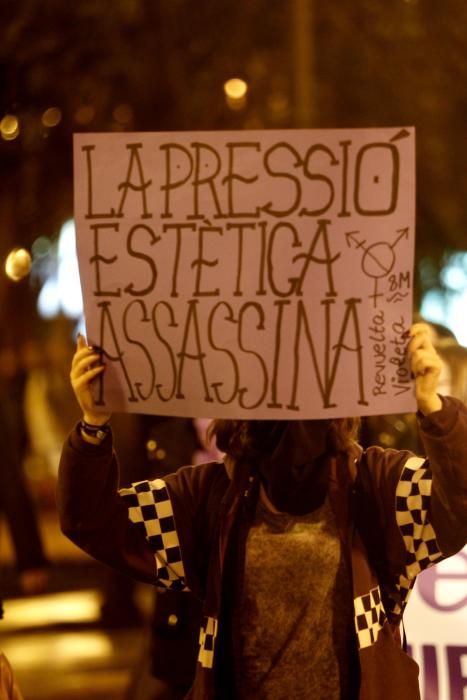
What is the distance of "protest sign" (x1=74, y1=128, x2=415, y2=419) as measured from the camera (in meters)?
2.92

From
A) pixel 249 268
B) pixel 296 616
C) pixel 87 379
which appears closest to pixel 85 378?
pixel 87 379

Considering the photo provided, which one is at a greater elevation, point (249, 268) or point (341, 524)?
point (249, 268)

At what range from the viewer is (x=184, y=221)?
3.02 metres

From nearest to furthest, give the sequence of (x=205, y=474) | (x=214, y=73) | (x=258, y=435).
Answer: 1. (x=258, y=435)
2. (x=205, y=474)
3. (x=214, y=73)

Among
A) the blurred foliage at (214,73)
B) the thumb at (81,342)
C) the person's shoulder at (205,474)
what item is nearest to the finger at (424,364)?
the person's shoulder at (205,474)

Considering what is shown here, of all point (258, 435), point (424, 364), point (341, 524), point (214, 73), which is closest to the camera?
point (424, 364)

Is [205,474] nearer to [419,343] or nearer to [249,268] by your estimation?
[249,268]

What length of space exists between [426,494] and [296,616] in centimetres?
43

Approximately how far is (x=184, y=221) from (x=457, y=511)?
97 centimetres

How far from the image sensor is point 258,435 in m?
3.07

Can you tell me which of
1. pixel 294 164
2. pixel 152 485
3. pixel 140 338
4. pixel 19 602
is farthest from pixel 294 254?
pixel 19 602

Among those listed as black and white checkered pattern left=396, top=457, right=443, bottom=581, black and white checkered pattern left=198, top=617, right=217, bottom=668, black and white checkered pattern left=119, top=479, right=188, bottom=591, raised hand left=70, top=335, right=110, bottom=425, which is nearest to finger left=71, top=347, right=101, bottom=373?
raised hand left=70, top=335, right=110, bottom=425

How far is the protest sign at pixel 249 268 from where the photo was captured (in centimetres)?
292

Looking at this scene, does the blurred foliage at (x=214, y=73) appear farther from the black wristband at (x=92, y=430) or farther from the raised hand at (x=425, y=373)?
Result: the raised hand at (x=425, y=373)
